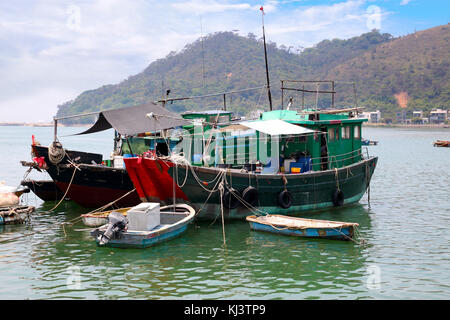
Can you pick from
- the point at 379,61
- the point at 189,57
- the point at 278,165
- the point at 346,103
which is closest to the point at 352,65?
the point at 379,61


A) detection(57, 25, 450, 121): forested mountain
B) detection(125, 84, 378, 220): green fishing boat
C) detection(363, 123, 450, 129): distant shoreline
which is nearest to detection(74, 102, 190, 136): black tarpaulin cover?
detection(125, 84, 378, 220): green fishing boat

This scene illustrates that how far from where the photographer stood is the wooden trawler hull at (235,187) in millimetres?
14375

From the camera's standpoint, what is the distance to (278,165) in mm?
17047

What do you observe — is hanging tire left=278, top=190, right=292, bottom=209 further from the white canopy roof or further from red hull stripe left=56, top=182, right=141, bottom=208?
red hull stripe left=56, top=182, right=141, bottom=208

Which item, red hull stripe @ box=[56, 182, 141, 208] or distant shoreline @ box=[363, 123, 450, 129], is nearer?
red hull stripe @ box=[56, 182, 141, 208]

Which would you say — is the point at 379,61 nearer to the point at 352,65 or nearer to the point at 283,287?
the point at 352,65

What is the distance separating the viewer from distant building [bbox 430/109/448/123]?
140 m

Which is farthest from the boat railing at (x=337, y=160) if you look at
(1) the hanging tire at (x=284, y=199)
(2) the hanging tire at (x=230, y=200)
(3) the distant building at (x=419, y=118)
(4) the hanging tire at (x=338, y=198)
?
(3) the distant building at (x=419, y=118)

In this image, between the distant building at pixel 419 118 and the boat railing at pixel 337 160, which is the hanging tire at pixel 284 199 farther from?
the distant building at pixel 419 118

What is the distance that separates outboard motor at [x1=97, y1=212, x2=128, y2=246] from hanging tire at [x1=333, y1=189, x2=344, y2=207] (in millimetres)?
8517

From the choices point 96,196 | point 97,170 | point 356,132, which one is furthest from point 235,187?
point 356,132

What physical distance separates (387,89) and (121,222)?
16074 centimetres

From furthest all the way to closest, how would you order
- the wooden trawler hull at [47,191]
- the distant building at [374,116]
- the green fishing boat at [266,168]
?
1. the distant building at [374,116]
2. the wooden trawler hull at [47,191]
3. the green fishing boat at [266,168]

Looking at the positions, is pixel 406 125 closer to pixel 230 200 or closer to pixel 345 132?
pixel 345 132
